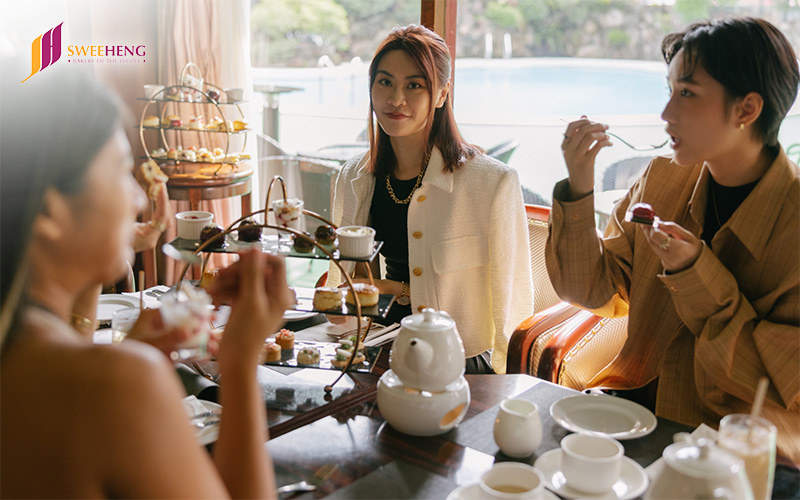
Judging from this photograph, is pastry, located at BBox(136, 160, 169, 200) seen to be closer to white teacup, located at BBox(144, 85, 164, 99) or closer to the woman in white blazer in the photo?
the woman in white blazer

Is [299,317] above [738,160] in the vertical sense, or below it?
below

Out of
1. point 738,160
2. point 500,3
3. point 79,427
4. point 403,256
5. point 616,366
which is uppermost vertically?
point 500,3

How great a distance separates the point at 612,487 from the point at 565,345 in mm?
909

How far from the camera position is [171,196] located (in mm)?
3410

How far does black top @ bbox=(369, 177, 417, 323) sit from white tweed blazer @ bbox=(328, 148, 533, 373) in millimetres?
83

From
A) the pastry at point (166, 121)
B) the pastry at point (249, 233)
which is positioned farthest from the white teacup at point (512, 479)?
the pastry at point (166, 121)

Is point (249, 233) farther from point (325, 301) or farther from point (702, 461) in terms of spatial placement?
point (702, 461)

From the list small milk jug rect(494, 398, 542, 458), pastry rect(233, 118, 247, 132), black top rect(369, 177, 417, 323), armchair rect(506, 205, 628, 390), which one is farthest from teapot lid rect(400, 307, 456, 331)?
pastry rect(233, 118, 247, 132)

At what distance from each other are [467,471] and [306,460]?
0.97 ft

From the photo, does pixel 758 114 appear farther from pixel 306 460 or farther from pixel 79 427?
pixel 79 427

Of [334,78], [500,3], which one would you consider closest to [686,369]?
[500,3]

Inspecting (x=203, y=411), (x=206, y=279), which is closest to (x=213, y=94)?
(x=206, y=279)

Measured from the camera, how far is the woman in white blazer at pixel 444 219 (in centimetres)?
229

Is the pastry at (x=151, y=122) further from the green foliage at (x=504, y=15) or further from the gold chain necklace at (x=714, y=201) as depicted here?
the gold chain necklace at (x=714, y=201)
